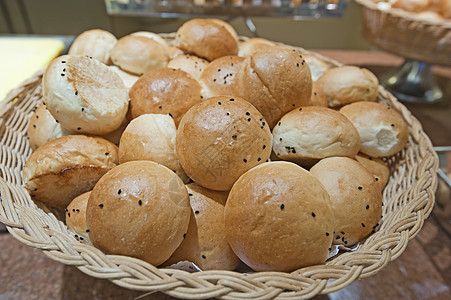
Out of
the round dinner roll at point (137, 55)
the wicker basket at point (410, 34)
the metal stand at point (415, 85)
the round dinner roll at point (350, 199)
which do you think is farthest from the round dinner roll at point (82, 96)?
the metal stand at point (415, 85)

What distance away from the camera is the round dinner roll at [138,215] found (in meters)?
0.88

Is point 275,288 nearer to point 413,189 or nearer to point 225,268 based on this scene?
point 225,268

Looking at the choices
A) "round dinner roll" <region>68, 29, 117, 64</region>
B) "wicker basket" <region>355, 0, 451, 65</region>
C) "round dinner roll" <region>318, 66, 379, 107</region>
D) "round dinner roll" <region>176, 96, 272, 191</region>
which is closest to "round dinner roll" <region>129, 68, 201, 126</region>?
"round dinner roll" <region>176, 96, 272, 191</region>

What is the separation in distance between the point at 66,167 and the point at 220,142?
1.83 ft

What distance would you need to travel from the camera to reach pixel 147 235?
0.88 metres

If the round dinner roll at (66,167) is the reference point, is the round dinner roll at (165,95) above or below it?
above

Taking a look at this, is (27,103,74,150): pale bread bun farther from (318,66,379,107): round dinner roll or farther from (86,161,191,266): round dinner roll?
(318,66,379,107): round dinner roll

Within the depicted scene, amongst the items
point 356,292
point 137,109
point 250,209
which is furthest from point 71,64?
point 356,292

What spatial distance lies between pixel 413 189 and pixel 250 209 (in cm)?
67

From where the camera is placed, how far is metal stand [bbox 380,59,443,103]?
8.16 feet

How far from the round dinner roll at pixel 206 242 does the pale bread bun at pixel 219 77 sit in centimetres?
50

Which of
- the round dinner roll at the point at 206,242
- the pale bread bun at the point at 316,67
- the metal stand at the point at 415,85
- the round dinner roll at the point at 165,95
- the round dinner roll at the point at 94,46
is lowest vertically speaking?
the metal stand at the point at 415,85

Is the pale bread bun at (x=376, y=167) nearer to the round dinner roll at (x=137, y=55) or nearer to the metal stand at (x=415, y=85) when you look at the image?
the round dinner roll at (x=137, y=55)

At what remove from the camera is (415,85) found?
2521 mm
